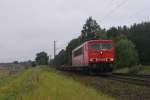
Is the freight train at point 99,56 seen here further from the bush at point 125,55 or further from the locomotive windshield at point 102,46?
the bush at point 125,55

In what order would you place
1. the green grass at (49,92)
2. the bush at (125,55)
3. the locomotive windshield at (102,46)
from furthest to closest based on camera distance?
the bush at (125,55)
the locomotive windshield at (102,46)
the green grass at (49,92)

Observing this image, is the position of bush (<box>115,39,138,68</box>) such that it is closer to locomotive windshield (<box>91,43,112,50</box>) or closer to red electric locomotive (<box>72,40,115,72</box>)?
locomotive windshield (<box>91,43,112,50</box>)

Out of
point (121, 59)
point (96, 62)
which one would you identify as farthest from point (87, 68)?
point (121, 59)

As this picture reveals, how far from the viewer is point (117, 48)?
7031 cm

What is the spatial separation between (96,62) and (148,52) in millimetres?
52206

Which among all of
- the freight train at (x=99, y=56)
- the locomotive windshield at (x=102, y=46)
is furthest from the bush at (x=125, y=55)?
the freight train at (x=99, y=56)

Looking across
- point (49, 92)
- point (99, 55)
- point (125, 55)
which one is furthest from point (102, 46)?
point (125, 55)

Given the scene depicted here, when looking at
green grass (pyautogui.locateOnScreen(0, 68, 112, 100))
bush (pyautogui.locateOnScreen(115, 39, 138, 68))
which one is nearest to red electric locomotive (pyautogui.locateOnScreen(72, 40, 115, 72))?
green grass (pyautogui.locateOnScreen(0, 68, 112, 100))

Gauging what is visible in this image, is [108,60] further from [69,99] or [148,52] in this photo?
[148,52]

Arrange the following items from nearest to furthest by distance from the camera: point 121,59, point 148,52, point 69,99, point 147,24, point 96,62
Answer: point 69,99 < point 96,62 < point 121,59 < point 148,52 < point 147,24

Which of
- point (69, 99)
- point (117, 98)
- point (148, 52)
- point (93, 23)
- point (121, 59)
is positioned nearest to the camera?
point (69, 99)

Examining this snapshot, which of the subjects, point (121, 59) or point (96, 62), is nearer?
point (96, 62)

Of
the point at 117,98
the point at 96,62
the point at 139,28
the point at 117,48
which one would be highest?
the point at 139,28

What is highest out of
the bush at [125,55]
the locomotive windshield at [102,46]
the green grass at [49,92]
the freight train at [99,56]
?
the bush at [125,55]
